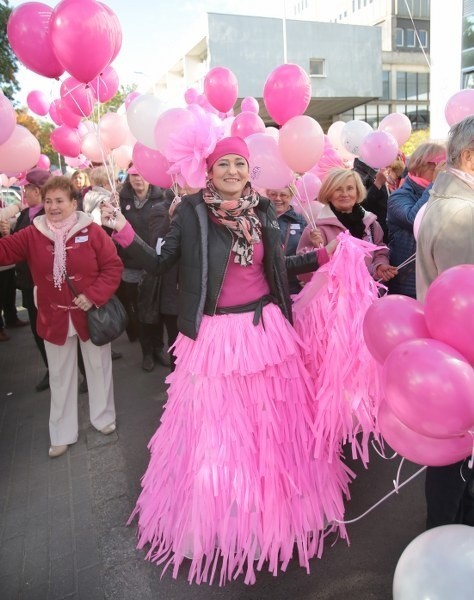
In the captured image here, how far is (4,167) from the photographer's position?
11.2ft

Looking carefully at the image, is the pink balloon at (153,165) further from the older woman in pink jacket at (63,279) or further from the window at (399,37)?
the window at (399,37)

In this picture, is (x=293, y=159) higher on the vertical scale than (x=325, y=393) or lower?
higher

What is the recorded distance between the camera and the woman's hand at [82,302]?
299 centimetres

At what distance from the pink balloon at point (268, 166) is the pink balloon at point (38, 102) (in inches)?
187

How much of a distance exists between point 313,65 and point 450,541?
27099 millimetres

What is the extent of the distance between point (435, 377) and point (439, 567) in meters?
0.44

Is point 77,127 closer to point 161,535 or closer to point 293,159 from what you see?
point 293,159

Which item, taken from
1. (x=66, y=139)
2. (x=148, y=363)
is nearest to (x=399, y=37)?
(x=66, y=139)

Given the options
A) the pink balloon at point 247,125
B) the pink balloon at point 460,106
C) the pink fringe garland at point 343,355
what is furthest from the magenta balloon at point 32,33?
the pink balloon at point 460,106

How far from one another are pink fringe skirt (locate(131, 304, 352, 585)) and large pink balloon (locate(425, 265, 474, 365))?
1.04 meters

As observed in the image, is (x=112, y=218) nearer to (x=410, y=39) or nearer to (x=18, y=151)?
(x=18, y=151)

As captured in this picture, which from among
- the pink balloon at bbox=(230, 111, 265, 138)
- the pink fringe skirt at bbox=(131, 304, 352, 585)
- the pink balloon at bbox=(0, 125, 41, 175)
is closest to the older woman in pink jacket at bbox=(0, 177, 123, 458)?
the pink balloon at bbox=(0, 125, 41, 175)

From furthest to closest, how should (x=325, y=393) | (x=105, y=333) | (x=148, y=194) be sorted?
(x=148, y=194) < (x=105, y=333) < (x=325, y=393)

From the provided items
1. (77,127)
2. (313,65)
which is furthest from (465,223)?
(313,65)
